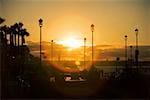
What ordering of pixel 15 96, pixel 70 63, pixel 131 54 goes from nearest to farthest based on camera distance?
pixel 15 96
pixel 70 63
pixel 131 54

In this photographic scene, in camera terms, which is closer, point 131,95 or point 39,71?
point 131,95

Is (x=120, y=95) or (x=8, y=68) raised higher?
(x=8, y=68)

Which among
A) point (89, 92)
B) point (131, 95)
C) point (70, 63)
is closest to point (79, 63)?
point (70, 63)

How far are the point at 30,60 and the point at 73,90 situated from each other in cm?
105

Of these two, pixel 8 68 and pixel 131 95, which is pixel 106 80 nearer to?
pixel 131 95

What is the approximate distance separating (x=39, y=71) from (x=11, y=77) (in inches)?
25.3

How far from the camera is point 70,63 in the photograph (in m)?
5.02

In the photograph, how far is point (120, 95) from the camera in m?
4.40

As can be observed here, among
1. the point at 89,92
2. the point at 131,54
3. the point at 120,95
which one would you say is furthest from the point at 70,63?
the point at 131,54

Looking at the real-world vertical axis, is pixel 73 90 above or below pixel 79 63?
below

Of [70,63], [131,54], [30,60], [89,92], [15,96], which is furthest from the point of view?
[131,54]

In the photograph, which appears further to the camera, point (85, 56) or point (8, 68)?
point (85, 56)

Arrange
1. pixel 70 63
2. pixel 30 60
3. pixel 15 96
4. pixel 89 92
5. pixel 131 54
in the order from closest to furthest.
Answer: pixel 15 96, pixel 89 92, pixel 70 63, pixel 30 60, pixel 131 54

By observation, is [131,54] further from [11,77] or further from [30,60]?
[11,77]
